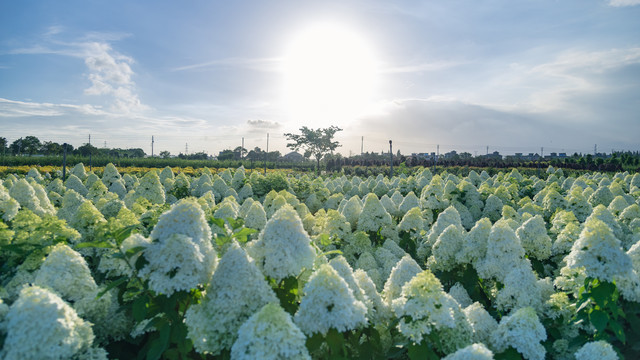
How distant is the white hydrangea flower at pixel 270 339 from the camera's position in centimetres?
173

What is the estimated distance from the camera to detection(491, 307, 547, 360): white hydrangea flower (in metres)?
2.31

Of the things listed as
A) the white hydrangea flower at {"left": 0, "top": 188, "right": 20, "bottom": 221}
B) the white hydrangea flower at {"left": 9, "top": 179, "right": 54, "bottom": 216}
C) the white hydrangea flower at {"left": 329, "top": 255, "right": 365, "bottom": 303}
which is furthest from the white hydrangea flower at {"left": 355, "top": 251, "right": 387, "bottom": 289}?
the white hydrangea flower at {"left": 9, "top": 179, "right": 54, "bottom": 216}

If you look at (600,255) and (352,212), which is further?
(352,212)

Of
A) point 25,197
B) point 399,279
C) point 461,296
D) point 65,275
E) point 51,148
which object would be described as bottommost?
point 461,296

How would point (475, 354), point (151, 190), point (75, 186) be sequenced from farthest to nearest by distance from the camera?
point (75, 186) → point (151, 190) → point (475, 354)

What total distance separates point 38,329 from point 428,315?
2171 millimetres

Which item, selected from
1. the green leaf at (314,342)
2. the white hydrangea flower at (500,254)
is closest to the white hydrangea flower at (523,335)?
the white hydrangea flower at (500,254)

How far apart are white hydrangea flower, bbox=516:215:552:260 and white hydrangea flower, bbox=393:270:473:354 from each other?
252cm

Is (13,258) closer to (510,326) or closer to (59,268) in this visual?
(59,268)

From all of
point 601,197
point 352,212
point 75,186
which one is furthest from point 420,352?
point 75,186

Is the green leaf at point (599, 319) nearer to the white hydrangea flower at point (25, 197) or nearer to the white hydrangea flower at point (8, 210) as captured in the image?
the white hydrangea flower at point (8, 210)

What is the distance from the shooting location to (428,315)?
2.27 m

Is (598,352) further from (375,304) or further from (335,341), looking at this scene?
(335,341)

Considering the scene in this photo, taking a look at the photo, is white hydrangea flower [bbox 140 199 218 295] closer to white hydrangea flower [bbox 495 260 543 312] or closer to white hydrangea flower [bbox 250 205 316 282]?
white hydrangea flower [bbox 250 205 316 282]
